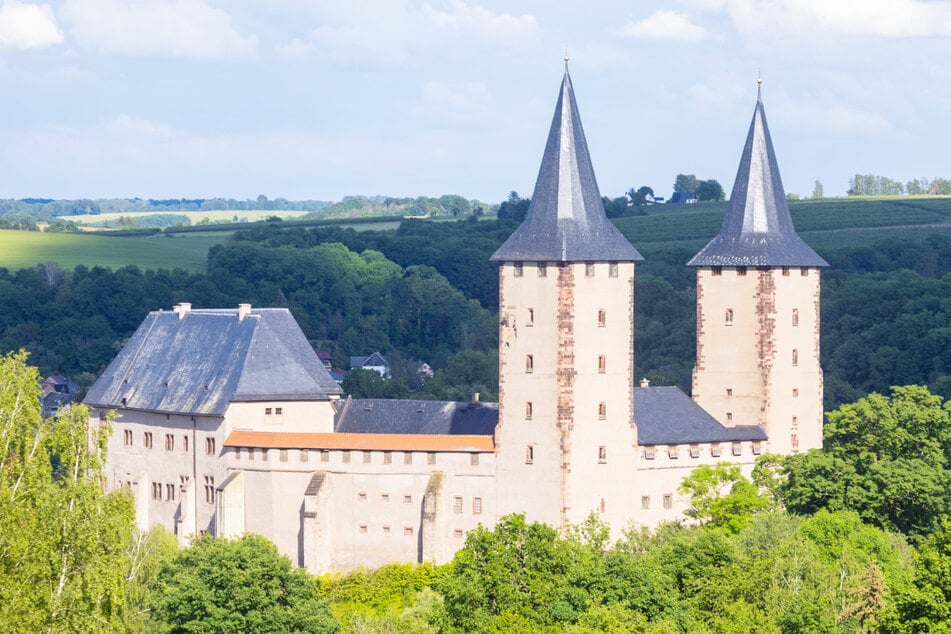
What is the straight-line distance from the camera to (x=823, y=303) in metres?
108

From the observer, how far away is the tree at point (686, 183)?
18812 cm

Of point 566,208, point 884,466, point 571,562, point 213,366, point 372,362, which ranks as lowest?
point 372,362

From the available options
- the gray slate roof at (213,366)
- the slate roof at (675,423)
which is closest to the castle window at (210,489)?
the gray slate roof at (213,366)

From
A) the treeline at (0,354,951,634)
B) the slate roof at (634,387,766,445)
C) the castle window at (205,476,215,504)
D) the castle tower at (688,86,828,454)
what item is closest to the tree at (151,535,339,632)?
the treeline at (0,354,951,634)

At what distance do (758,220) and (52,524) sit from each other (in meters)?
32.2

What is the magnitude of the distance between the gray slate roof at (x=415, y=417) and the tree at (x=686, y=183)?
406ft

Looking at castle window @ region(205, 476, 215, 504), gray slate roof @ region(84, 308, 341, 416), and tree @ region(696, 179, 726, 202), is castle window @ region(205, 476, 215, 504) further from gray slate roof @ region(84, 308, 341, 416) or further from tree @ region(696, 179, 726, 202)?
tree @ region(696, 179, 726, 202)

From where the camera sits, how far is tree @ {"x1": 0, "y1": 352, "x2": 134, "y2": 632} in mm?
37188

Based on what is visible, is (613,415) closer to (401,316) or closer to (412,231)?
(401,316)

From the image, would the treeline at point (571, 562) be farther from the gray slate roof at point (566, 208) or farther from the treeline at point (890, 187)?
the treeline at point (890, 187)

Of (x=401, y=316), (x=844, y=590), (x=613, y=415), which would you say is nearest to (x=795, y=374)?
(x=613, y=415)

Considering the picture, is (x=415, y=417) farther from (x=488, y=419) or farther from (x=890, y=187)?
(x=890, y=187)

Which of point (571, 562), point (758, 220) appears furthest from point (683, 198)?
point (571, 562)

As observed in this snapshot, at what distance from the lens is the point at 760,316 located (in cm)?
6462
